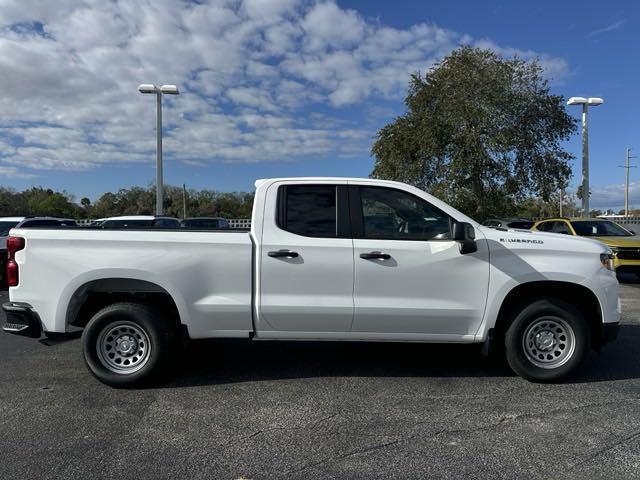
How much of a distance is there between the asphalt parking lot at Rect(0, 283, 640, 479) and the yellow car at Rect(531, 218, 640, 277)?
682cm

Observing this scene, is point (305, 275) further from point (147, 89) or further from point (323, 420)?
point (147, 89)

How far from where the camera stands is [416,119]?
2205 cm

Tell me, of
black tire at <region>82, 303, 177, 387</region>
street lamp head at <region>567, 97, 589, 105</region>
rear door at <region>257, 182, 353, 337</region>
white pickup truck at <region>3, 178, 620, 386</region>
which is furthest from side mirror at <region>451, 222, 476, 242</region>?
street lamp head at <region>567, 97, 589, 105</region>

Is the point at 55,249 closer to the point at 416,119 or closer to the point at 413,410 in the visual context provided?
the point at 413,410

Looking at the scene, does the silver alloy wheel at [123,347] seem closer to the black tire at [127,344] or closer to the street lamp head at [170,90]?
the black tire at [127,344]

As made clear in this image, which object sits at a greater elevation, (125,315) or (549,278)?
(549,278)

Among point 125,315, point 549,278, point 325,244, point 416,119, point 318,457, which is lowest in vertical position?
point 318,457

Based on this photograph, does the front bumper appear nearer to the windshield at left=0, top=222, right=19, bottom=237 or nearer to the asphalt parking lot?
the asphalt parking lot

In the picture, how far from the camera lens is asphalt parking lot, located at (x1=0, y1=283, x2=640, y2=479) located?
343 cm

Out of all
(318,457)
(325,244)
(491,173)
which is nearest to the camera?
(318,457)

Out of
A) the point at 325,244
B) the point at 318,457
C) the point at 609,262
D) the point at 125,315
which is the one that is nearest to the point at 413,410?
the point at 318,457

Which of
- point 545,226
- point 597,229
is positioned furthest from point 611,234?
point 545,226

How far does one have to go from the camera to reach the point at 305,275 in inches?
187

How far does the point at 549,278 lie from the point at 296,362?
2748 millimetres
